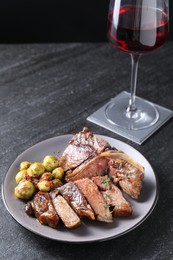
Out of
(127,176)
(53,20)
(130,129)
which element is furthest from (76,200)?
(53,20)

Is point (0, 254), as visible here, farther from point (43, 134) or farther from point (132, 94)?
point (132, 94)

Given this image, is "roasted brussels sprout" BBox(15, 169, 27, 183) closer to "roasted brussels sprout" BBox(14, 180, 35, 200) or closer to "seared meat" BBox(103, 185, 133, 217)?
"roasted brussels sprout" BBox(14, 180, 35, 200)

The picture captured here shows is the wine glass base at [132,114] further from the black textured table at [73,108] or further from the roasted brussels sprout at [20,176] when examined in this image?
the roasted brussels sprout at [20,176]

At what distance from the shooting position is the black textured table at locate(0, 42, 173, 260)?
129 centimetres

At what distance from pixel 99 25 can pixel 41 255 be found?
1897 mm

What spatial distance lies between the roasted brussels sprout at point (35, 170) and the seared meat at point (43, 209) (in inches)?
3.6

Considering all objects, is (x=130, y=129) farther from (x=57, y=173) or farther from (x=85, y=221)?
(x=85, y=221)

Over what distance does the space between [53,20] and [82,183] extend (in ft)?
5.52

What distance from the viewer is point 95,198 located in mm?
1323

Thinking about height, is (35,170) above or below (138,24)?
below

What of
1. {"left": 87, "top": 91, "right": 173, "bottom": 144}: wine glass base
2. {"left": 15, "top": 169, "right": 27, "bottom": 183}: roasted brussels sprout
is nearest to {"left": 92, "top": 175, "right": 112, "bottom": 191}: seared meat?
{"left": 15, "top": 169, "right": 27, "bottom": 183}: roasted brussels sprout

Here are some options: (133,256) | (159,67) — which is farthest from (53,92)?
(133,256)

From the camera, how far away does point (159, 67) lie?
2.18 metres

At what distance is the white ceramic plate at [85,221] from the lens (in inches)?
49.0
